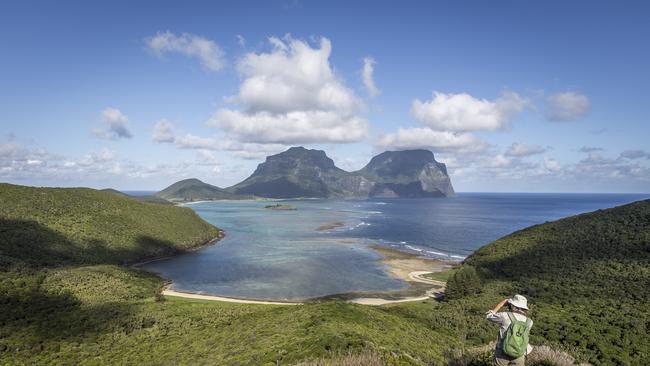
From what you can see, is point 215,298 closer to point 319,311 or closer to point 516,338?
point 319,311

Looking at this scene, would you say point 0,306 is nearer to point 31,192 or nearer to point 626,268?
point 31,192

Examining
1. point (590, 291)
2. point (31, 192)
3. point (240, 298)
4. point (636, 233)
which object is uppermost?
point (31, 192)

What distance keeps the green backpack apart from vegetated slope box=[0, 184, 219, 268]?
78.9 meters

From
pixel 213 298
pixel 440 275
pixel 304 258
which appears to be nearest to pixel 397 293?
pixel 440 275

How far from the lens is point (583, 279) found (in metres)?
61.4

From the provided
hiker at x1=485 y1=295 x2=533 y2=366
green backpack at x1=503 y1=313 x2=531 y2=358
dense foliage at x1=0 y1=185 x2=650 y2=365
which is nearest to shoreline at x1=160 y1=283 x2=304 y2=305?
dense foliage at x1=0 y1=185 x2=650 y2=365

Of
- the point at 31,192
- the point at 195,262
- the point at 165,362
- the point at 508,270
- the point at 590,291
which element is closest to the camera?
the point at 165,362

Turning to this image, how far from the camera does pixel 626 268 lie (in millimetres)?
60875

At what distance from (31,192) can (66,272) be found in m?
64.5

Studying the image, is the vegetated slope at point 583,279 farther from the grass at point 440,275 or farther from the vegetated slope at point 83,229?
the vegetated slope at point 83,229

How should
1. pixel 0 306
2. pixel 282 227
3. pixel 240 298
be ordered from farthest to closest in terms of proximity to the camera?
pixel 282 227 < pixel 240 298 < pixel 0 306

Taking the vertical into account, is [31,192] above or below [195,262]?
above

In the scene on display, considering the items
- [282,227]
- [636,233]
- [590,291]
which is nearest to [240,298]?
[590,291]

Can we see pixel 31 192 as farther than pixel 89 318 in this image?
Yes
